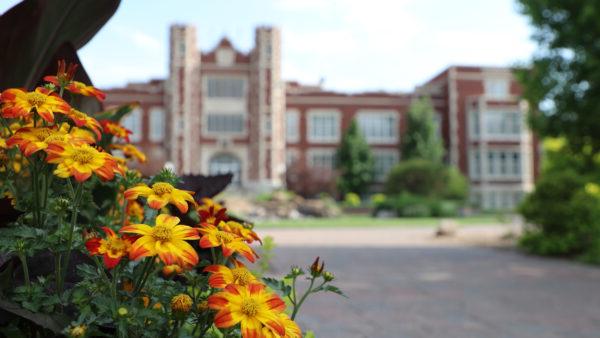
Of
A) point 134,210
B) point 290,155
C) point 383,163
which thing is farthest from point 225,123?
point 134,210

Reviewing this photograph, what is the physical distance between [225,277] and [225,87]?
116ft

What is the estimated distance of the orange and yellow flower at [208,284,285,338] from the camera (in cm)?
102

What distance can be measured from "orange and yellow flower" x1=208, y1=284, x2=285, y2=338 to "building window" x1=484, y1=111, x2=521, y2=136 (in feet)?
123

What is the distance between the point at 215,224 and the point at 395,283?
202 inches

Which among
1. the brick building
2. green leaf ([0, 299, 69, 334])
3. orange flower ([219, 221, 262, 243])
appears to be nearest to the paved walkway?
orange flower ([219, 221, 262, 243])

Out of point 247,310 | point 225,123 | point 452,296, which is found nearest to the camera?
point 247,310

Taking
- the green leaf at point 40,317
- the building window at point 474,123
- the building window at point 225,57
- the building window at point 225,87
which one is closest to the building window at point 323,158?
the building window at point 225,87

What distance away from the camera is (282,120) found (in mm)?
35969

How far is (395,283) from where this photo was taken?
20.2 ft

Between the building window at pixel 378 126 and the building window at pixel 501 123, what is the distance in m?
6.43

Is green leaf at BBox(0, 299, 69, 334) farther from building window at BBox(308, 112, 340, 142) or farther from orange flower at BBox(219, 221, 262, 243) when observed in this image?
building window at BBox(308, 112, 340, 142)

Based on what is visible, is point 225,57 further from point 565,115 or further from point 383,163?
point 565,115

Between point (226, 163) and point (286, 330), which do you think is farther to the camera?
point (226, 163)

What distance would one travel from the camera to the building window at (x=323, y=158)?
3688 cm
